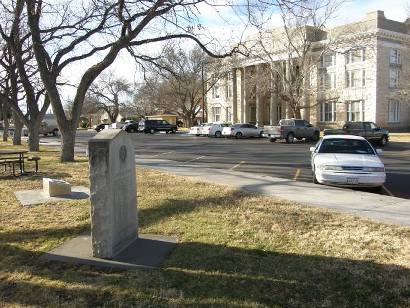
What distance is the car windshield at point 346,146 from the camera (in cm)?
1358

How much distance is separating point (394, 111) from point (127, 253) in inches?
2158

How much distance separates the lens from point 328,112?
59625 mm

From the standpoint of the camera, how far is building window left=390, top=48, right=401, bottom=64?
5505 cm

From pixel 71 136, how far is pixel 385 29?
4454 centimetres

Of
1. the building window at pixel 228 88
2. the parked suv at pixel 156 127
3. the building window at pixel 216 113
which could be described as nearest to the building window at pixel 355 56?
the building window at pixel 228 88

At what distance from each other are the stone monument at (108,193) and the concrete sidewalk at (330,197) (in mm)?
4321

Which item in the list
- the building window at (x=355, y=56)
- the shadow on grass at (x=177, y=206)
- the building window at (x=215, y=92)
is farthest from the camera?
the building window at (x=215, y=92)

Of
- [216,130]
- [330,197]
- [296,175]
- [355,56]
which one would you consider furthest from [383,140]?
[330,197]

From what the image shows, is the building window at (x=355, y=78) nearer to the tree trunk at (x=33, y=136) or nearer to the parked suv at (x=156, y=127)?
the parked suv at (x=156, y=127)

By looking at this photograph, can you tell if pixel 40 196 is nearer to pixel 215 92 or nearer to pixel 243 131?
pixel 243 131

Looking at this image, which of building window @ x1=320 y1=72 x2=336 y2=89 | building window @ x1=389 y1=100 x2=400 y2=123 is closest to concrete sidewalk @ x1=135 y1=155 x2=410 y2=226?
building window @ x1=389 y1=100 x2=400 y2=123

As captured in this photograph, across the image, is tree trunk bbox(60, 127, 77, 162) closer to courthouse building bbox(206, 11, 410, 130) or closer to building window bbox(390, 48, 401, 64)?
courthouse building bbox(206, 11, 410, 130)

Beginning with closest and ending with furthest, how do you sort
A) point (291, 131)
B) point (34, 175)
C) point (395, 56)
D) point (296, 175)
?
point (34, 175) → point (296, 175) → point (291, 131) → point (395, 56)

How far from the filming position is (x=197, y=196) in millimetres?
10109
